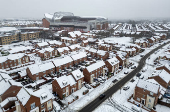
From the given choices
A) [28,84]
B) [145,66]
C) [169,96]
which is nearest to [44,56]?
[28,84]

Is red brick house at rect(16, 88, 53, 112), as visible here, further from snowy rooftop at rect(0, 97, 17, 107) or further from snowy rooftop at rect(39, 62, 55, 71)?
snowy rooftop at rect(39, 62, 55, 71)

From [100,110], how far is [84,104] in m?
3.52

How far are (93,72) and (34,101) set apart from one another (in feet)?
57.6

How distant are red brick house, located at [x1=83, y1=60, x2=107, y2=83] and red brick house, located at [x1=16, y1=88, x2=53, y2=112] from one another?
12910mm

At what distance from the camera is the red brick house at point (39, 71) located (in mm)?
34125

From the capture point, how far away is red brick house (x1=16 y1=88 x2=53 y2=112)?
20.9 m

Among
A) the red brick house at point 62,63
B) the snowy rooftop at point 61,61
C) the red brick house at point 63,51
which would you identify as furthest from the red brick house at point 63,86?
the red brick house at point 63,51

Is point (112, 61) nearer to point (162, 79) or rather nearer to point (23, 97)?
point (162, 79)

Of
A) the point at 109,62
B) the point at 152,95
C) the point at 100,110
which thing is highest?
the point at 109,62

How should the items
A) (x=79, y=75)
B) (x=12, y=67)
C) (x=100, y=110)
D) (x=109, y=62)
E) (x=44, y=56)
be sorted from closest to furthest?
(x=100, y=110), (x=79, y=75), (x=109, y=62), (x=12, y=67), (x=44, y=56)

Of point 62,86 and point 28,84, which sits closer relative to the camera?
point 62,86

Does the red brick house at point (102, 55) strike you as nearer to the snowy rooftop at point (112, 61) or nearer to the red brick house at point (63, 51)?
the snowy rooftop at point (112, 61)

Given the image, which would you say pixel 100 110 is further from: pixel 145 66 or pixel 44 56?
pixel 44 56

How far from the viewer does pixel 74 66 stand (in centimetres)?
4438
